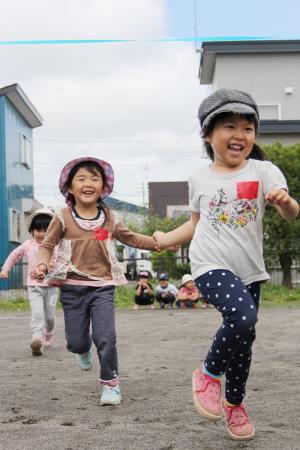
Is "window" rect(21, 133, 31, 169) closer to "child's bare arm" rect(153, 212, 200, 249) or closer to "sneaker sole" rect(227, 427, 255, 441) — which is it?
"child's bare arm" rect(153, 212, 200, 249)

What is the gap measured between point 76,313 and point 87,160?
3.71 feet

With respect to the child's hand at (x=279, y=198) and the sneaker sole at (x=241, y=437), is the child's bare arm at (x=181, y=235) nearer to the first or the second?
the child's hand at (x=279, y=198)

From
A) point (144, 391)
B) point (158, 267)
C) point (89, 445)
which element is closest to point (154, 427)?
point (89, 445)

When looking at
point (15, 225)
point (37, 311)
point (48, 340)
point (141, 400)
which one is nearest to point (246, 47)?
point (15, 225)

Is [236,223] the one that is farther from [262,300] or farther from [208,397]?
[262,300]

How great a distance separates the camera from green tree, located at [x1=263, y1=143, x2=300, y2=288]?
19.2 meters

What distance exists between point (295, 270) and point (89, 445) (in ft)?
57.5

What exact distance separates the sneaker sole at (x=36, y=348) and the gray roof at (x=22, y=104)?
1846 cm

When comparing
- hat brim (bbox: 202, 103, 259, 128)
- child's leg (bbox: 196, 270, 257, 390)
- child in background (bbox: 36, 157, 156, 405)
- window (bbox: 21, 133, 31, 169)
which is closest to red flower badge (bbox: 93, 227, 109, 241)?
child in background (bbox: 36, 157, 156, 405)

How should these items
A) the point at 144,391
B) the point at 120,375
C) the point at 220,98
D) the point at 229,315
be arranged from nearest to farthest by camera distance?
the point at 229,315 < the point at 220,98 < the point at 144,391 < the point at 120,375

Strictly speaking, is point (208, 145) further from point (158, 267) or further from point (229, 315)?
point (158, 267)

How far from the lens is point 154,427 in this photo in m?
3.88

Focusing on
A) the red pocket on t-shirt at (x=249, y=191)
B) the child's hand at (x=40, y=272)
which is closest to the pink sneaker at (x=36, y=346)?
the child's hand at (x=40, y=272)

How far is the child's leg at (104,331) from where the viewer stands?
484 centimetres
